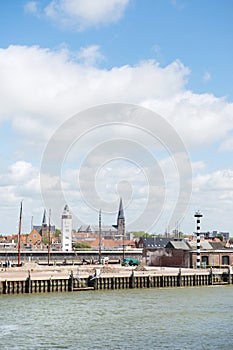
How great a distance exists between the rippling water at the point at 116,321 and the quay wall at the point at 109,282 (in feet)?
7.84

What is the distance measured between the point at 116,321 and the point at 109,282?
85.1ft

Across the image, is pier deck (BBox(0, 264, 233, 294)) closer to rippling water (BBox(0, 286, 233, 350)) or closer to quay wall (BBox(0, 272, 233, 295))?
quay wall (BBox(0, 272, 233, 295))

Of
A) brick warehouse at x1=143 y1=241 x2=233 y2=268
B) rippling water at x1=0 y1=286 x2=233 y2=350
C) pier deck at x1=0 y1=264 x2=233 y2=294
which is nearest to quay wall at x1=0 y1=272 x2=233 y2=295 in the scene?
pier deck at x1=0 y1=264 x2=233 y2=294

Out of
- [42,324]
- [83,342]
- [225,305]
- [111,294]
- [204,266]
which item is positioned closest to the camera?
[83,342]

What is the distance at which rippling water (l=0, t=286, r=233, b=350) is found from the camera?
40.0m

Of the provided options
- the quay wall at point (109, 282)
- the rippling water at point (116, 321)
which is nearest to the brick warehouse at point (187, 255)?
the quay wall at point (109, 282)

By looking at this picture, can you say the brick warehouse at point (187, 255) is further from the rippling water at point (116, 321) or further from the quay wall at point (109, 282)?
the rippling water at point (116, 321)

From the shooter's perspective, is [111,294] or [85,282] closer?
[111,294]

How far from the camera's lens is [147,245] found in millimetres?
135500

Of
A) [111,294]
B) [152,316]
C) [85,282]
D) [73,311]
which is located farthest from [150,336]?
[85,282]

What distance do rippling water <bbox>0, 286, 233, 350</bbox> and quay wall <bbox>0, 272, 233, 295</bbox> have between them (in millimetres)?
2389

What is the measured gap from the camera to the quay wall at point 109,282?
222 feet

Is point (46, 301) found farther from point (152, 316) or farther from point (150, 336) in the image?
point (150, 336)

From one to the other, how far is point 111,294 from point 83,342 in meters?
28.9
